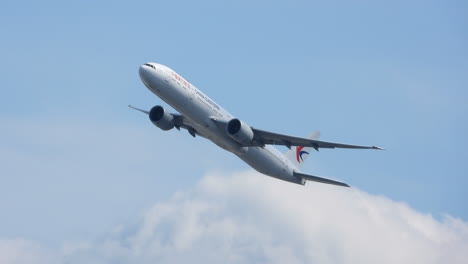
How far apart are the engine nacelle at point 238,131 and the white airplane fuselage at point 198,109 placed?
55 centimetres

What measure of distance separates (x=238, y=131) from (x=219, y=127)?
52.7 inches

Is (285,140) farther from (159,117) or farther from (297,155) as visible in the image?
(297,155)

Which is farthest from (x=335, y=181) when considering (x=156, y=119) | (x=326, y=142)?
(x=156, y=119)

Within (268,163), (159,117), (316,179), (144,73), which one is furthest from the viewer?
(316,179)

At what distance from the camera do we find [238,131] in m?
67.4

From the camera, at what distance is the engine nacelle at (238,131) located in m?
67.4

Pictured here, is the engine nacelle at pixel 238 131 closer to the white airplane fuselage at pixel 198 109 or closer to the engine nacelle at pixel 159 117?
the white airplane fuselage at pixel 198 109

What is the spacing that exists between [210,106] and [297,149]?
16372 mm

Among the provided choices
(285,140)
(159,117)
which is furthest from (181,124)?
(285,140)

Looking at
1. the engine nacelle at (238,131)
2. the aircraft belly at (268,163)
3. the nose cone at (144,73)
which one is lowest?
the aircraft belly at (268,163)

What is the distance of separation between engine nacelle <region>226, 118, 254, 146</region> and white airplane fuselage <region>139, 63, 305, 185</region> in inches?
21.7

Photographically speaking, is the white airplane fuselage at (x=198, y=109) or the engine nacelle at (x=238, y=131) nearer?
the white airplane fuselage at (x=198, y=109)

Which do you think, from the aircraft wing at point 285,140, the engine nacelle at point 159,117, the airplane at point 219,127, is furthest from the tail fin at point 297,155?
the engine nacelle at point 159,117

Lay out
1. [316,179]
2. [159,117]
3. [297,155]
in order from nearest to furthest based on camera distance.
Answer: [159,117] → [316,179] → [297,155]
